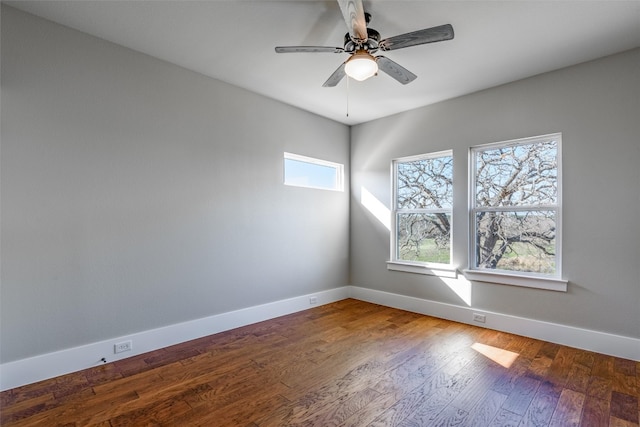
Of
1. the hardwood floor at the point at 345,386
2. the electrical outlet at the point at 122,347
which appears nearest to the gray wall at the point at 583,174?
the hardwood floor at the point at 345,386

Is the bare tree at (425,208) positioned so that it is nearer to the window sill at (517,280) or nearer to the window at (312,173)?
the window sill at (517,280)

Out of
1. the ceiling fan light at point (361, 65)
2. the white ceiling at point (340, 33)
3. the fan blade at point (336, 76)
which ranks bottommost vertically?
the ceiling fan light at point (361, 65)

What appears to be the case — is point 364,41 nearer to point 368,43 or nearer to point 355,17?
point 368,43

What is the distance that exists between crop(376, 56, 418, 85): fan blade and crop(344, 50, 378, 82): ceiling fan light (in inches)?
11.0

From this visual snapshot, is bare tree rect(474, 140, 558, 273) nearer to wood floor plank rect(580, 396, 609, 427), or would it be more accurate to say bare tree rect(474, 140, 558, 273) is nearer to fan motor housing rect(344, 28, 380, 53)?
wood floor plank rect(580, 396, 609, 427)

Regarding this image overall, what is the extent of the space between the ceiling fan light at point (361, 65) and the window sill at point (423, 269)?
2.65m

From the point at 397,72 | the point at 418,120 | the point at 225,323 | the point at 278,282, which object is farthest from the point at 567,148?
the point at 225,323

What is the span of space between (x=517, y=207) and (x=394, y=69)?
2087 millimetres

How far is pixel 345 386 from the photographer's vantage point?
2.30 m

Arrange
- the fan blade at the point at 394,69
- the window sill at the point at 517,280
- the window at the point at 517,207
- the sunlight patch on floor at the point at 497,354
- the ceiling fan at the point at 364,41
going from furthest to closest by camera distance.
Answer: the window at the point at 517,207, the window sill at the point at 517,280, the sunlight patch on floor at the point at 497,354, the fan blade at the point at 394,69, the ceiling fan at the point at 364,41

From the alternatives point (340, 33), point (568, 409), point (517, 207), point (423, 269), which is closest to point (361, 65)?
point (340, 33)

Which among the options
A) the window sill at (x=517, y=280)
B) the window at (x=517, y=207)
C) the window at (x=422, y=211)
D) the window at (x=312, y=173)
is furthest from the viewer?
the window at (x=312, y=173)

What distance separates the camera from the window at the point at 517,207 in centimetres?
320

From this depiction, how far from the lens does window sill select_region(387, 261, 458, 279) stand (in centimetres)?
382
